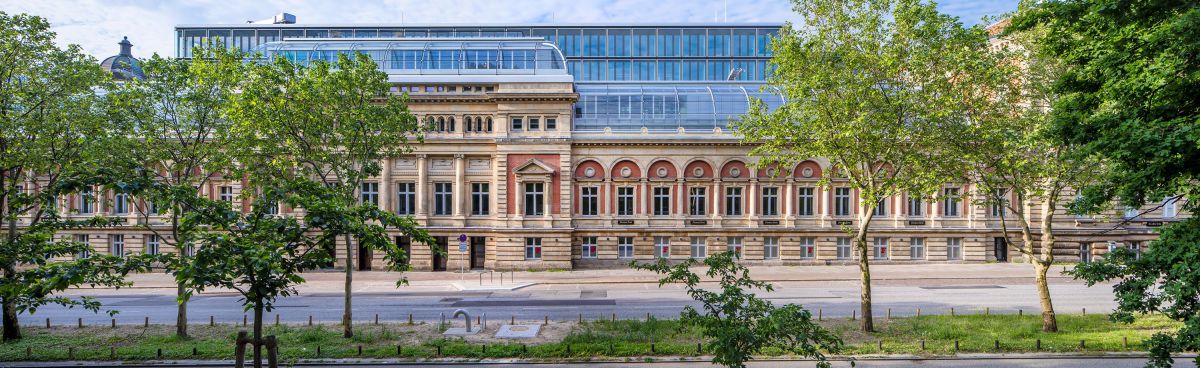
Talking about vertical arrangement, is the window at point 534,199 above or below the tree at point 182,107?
below

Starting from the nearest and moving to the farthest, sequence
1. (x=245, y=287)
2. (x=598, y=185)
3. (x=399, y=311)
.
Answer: (x=399, y=311) → (x=245, y=287) → (x=598, y=185)

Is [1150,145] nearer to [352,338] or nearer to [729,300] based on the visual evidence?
[729,300]

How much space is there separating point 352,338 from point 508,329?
5176 mm

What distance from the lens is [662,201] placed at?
4156cm

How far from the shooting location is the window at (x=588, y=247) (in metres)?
41.4

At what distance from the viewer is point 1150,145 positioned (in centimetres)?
1050

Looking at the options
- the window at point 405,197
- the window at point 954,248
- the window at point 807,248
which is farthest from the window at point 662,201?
the window at point 954,248

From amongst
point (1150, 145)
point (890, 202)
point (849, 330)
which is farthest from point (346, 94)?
point (890, 202)

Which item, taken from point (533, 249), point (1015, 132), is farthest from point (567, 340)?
point (533, 249)

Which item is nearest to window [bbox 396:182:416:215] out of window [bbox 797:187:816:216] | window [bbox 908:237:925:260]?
window [bbox 797:187:816:216]

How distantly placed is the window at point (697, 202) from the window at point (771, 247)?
466 cm

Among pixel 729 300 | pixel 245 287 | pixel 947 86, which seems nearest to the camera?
pixel 729 300

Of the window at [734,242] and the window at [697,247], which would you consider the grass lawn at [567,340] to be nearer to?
the window at [734,242]

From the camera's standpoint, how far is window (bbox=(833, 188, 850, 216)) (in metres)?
41.7
